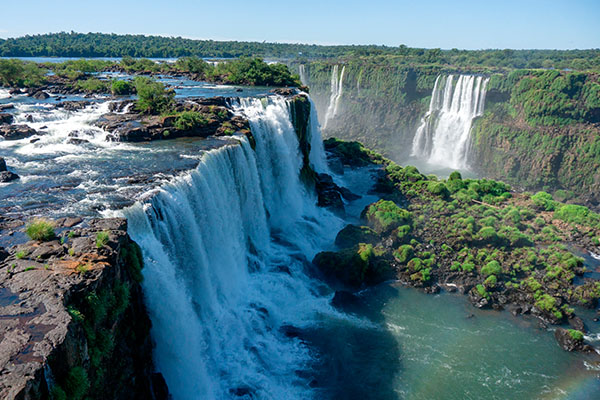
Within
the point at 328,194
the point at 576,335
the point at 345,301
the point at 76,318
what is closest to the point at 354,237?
the point at 345,301

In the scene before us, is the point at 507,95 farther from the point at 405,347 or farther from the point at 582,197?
the point at 405,347

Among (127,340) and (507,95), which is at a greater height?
(507,95)

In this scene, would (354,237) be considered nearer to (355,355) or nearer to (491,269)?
(491,269)

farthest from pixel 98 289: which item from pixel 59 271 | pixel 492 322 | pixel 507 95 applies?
pixel 507 95

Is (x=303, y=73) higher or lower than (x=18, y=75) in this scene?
higher

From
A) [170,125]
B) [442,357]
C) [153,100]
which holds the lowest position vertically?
[442,357]

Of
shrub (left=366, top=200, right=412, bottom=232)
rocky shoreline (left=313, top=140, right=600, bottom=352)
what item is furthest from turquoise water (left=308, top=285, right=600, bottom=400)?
shrub (left=366, top=200, right=412, bottom=232)

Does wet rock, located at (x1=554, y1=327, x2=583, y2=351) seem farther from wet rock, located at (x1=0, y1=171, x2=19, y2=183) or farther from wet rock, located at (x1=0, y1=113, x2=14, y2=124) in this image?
wet rock, located at (x1=0, y1=113, x2=14, y2=124)
